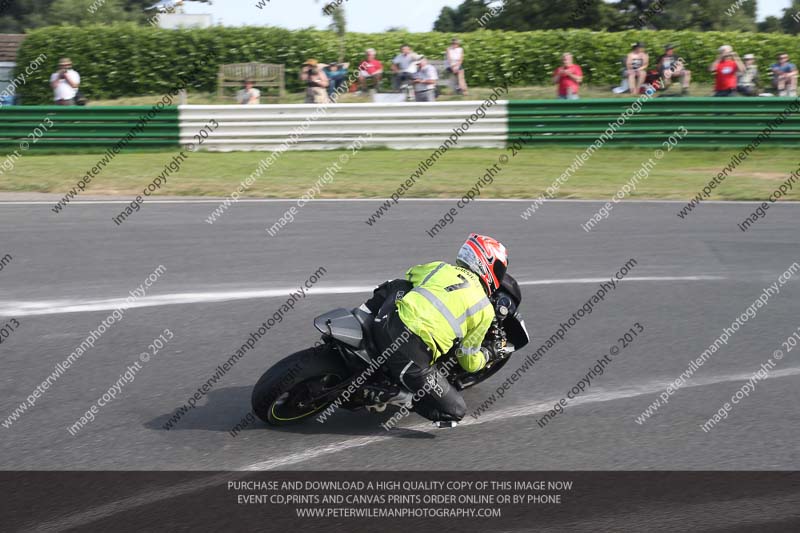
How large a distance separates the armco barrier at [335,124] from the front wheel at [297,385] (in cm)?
1486

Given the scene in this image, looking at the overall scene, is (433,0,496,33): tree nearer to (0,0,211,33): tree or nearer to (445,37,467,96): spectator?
(0,0,211,33): tree

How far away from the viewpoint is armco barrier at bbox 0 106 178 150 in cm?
2080

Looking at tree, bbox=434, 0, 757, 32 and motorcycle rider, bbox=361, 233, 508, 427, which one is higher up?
motorcycle rider, bbox=361, 233, 508, 427

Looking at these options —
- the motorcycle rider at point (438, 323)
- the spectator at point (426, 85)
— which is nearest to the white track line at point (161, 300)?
the motorcycle rider at point (438, 323)

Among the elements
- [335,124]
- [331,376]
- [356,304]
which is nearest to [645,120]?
[335,124]

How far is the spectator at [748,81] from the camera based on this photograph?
920 inches

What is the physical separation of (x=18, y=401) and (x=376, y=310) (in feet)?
9.42

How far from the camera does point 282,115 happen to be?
21.1 m

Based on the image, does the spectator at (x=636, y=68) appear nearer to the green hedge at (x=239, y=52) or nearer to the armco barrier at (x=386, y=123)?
the green hedge at (x=239, y=52)

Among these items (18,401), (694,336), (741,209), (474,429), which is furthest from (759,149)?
(18,401)

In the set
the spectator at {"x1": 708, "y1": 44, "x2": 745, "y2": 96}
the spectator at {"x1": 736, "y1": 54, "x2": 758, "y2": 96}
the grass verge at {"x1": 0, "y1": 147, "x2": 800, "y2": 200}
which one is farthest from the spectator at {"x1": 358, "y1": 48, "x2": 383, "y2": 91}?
the spectator at {"x1": 736, "y1": 54, "x2": 758, "y2": 96}

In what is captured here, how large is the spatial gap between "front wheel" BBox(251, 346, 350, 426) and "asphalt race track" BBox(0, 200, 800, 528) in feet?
0.48

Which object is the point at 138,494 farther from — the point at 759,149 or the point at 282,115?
the point at 759,149

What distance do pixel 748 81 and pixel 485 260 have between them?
19690 mm
